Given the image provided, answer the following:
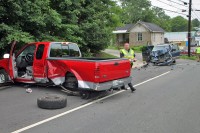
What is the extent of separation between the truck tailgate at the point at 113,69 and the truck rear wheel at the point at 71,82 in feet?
4.08

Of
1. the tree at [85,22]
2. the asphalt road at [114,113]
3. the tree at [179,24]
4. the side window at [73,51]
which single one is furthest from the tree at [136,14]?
the asphalt road at [114,113]

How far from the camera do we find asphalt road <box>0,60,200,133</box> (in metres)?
6.68

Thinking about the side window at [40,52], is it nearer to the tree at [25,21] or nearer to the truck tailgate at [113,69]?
the truck tailgate at [113,69]

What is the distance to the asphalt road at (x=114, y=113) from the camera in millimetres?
6680

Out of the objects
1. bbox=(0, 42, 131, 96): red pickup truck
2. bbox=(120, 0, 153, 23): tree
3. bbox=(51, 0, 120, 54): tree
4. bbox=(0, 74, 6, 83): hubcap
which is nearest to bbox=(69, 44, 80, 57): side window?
bbox=(0, 42, 131, 96): red pickup truck

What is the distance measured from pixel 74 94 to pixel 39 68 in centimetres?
174

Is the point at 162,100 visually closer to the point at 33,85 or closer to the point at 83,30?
the point at 33,85

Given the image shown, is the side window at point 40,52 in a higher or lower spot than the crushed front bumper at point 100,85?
higher

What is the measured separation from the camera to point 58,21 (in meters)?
18.4

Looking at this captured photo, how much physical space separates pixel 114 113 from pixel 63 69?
3270 millimetres

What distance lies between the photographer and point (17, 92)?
1147cm

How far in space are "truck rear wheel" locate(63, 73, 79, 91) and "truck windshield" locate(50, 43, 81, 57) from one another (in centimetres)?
115

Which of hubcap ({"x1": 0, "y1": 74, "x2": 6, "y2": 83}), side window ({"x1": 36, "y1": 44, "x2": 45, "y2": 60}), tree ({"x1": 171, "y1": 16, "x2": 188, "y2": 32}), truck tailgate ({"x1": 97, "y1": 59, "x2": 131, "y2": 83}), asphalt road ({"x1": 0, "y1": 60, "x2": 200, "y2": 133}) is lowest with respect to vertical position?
asphalt road ({"x1": 0, "y1": 60, "x2": 200, "y2": 133})

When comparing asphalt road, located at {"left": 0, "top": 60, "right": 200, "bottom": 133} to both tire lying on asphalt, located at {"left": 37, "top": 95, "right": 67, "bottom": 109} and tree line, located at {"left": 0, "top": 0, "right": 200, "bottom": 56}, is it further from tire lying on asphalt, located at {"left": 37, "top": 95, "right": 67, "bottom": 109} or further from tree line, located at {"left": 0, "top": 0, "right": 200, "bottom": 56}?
tree line, located at {"left": 0, "top": 0, "right": 200, "bottom": 56}
